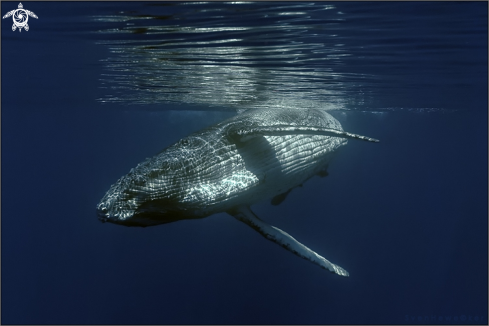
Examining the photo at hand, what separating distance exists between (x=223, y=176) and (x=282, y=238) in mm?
1334

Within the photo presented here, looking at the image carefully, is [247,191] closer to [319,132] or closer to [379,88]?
[319,132]

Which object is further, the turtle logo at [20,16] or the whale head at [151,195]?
the turtle logo at [20,16]

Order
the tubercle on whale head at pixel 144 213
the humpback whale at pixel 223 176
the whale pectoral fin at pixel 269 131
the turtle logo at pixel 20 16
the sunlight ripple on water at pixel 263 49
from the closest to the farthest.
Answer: the tubercle on whale head at pixel 144 213 → the humpback whale at pixel 223 176 → the whale pectoral fin at pixel 269 131 → the sunlight ripple on water at pixel 263 49 → the turtle logo at pixel 20 16

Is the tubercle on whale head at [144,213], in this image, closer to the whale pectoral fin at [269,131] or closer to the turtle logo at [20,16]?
the whale pectoral fin at [269,131]

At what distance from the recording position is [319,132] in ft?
17.5

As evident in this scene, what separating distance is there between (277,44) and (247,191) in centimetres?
450

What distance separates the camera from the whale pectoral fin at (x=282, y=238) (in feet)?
17.1

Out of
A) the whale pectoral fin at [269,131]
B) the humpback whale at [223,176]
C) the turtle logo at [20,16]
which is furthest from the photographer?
the turtle logo at [20,16]

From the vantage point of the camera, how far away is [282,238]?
17.2ft

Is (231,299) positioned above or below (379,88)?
below

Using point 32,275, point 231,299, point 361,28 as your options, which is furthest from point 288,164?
point 32,275

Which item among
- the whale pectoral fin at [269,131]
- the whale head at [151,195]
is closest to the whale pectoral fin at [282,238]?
the whale head at [151,195]

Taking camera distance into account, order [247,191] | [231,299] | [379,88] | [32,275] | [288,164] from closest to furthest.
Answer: [247,191], [288,164], [379,88], [231,299], [32,275]

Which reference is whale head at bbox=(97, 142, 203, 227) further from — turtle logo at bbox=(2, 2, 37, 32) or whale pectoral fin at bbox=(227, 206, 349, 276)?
turtle logo at bbox=(2, 2, 37, 32)
